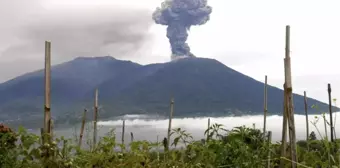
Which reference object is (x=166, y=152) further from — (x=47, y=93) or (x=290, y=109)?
(x=290, y=109)

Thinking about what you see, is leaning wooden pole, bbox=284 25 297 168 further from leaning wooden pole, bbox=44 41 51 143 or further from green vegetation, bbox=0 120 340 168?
leaning wooden pole, bbox=44 41 51 143

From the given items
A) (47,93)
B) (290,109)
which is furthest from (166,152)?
(290,109)

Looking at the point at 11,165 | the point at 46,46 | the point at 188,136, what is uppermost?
the point at 46,46

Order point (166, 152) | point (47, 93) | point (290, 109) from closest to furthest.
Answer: point (290, 109) < point (47, 93) < point (166, 152)

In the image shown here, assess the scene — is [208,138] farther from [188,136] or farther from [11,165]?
Result: [11,165]

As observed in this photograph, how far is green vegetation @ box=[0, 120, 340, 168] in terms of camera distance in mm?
2348

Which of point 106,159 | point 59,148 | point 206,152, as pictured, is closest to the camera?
point 106,159

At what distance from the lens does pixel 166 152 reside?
3.04m

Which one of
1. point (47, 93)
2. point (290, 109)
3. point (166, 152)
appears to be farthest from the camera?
point (166, 152)

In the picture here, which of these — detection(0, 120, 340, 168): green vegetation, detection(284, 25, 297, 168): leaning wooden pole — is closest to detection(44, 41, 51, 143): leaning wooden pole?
detection(0, 120, 340, 168): green vegetation

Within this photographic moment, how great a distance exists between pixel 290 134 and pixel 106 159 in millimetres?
886

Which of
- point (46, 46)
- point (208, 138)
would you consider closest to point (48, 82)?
point (46, 46)

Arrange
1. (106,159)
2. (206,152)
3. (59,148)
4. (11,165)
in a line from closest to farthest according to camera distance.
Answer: (106,159)
(59,148)
(206,152)
(11,165)

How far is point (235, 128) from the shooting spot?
2.92 metres
